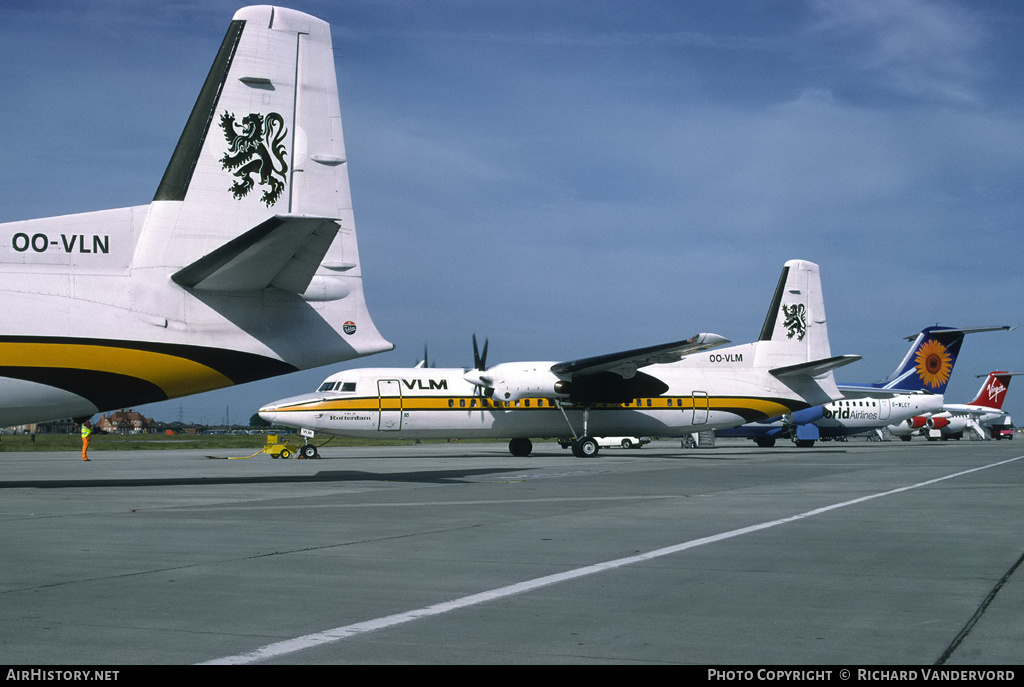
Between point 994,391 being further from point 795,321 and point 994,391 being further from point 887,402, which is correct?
point 795,321

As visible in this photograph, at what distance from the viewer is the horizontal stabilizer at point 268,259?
13.2 metres

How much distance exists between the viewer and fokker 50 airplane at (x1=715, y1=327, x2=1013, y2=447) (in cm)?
5150

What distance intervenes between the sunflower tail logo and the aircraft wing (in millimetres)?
31746

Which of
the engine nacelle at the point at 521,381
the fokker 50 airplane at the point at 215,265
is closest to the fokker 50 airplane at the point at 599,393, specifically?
the engine nacelle at the point at 521,381

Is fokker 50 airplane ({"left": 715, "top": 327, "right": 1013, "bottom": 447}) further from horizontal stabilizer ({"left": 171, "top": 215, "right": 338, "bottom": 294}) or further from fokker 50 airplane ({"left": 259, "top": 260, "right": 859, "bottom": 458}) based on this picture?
horizontal stabilizer ({"left": 171, "top": 215, "right": 338, "bottom": 294})

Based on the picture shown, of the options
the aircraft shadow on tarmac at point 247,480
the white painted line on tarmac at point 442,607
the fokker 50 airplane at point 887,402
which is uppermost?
the fokker 50 airplane at point 887,402

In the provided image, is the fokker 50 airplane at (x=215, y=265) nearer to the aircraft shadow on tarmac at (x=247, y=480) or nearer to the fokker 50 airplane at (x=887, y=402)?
the aircraft shadow on tarmac at (x=247, y=480)

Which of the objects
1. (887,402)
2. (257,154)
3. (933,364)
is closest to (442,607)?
(257,154)

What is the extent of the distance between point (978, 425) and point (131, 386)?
9026 cm

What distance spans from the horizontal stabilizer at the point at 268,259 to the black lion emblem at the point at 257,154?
1648 mm

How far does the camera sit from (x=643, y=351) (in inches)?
1228

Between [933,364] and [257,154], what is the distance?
52.8 metres

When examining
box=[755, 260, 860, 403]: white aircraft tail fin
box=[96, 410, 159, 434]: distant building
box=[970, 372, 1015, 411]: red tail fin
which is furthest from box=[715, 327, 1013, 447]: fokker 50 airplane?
box=[96, 410, 159, 434]: distant building

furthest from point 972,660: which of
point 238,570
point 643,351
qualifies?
point 643,351
